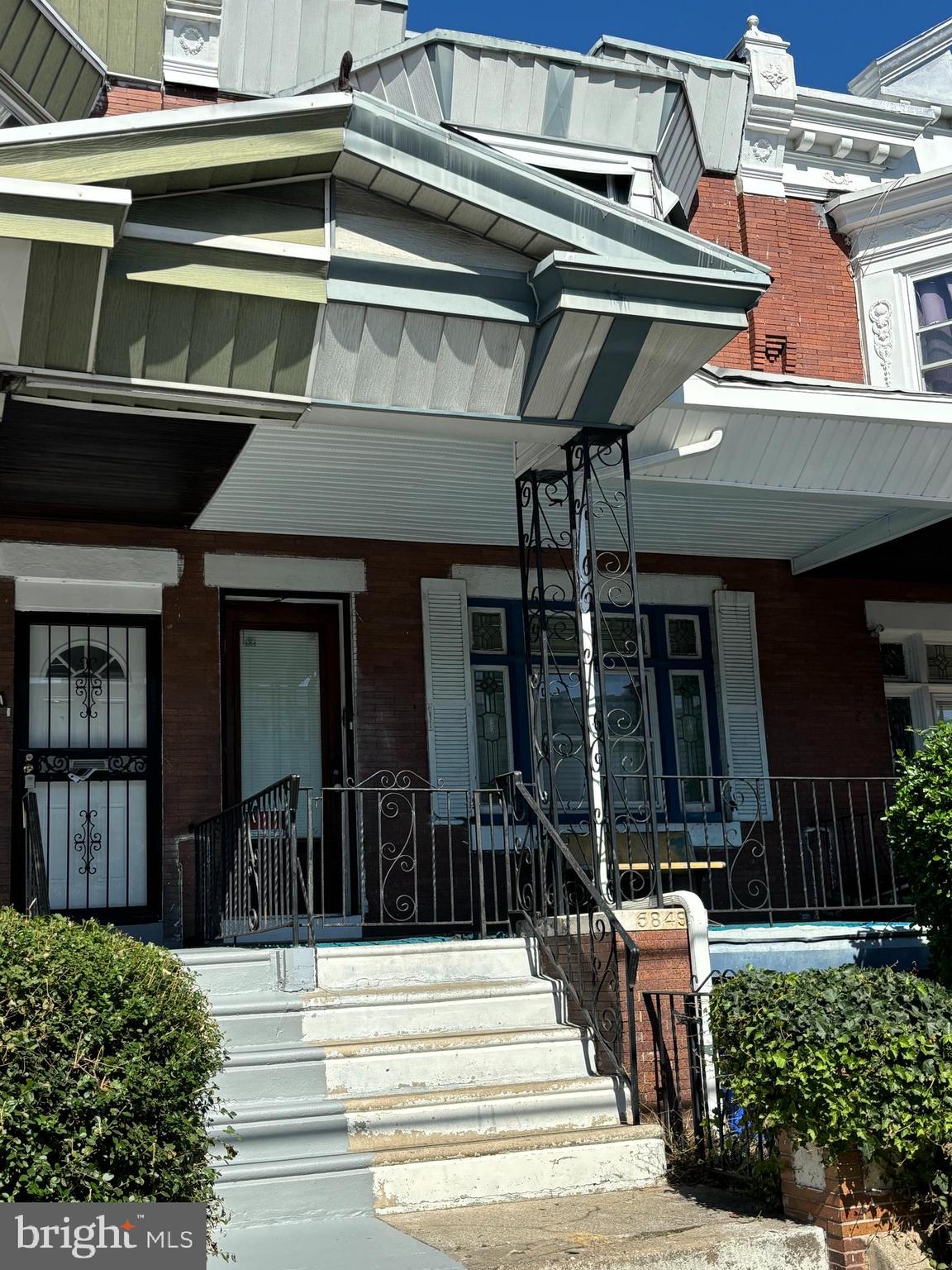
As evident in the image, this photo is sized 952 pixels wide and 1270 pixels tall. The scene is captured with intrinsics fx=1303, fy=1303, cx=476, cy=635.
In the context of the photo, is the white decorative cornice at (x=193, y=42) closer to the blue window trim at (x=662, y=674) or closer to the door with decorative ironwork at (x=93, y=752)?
the door with decorative ironwork at (x=93, y=752)

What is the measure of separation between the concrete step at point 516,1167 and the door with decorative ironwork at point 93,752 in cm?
408

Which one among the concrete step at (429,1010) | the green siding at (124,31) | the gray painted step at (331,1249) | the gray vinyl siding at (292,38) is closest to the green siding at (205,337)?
the concrete step at (429,1010)

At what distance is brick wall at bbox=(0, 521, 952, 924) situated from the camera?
9.41 metres

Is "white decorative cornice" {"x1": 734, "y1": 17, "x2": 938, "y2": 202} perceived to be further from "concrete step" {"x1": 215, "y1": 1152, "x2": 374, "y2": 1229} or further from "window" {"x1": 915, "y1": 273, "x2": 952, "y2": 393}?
"concrete step" {"x1": 215, "y1": 1152, "x2": 374, "y2": 1229}

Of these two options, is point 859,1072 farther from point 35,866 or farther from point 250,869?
point 35,866

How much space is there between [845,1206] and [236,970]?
126 inches

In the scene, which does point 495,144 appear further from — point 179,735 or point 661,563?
point 179,735

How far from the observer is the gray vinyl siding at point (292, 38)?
10.6 metres

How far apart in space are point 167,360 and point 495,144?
4684mm

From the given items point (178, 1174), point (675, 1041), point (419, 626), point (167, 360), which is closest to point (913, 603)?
point (419, 626)

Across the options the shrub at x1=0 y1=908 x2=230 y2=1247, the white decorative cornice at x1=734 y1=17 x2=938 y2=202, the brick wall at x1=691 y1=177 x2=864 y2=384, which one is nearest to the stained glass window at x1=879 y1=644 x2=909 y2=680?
the brick wall at x1=691 y1=177 x2=864 y2=384

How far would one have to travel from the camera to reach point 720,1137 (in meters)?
6.19

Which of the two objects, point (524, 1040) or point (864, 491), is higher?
point (864, 491)

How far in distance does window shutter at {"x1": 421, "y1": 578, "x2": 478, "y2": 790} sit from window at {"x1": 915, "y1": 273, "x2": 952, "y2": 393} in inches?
195
